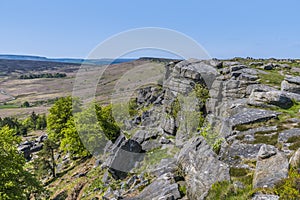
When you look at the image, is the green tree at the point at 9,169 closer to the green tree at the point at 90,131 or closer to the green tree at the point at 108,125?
the green tree at the point at 90,131

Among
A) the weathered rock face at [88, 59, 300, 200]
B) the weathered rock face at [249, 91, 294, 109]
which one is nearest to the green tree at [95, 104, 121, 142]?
the weathered rock face at [88, 59, 300, 200]

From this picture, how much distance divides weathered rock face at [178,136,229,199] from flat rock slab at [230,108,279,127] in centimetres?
454

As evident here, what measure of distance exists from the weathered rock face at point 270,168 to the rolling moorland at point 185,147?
0.04 metres

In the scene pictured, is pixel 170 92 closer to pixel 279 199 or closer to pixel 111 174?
pixel 111 174

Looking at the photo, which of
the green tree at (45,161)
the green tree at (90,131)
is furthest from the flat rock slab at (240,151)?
the green tree at (45,161)

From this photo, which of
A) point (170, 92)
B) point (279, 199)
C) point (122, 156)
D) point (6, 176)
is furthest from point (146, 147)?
point (279, 199)

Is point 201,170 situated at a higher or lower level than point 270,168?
lower

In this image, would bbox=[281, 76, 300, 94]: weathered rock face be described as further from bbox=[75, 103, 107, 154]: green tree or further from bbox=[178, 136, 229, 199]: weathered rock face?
bbox=[75, 103, 107, 154]: green tree

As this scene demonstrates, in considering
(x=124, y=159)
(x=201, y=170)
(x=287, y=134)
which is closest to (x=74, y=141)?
(x=124, y=159)

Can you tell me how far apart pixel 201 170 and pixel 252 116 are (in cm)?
835

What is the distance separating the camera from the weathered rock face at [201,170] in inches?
489

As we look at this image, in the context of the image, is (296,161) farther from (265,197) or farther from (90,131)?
(90,131)

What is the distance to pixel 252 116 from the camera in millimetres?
19891

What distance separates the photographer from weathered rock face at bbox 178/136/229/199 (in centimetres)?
1243
